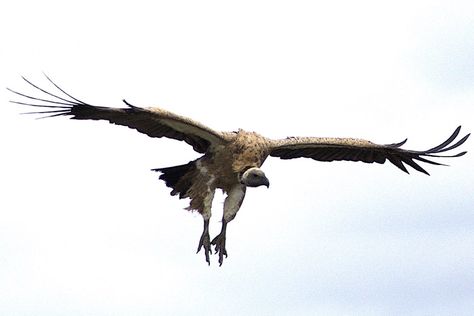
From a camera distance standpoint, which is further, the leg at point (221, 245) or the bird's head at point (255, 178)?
the leg at point (221, 245)

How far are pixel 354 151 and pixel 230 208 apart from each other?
3653mm

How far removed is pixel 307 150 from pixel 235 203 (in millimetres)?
2664

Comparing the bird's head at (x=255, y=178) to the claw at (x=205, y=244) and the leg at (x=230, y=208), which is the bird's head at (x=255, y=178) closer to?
the leg at (x=230, y=208)

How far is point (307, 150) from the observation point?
35312 millimetres

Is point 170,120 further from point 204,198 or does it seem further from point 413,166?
point 413,166

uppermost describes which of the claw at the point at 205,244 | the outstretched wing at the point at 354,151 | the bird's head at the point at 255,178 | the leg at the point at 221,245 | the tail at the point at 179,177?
the outstretched wing at the point at 354,151

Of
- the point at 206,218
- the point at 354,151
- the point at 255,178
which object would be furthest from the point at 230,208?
the point at 354,151

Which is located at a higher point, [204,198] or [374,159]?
[374,159]

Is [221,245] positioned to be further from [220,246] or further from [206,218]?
[206,218]

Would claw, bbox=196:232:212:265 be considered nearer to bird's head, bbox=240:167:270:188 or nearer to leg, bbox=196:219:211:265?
leg, bbox=196:219:211:265

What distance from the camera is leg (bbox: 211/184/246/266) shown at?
33.1m

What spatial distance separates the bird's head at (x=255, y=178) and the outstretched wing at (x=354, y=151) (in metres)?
1.50

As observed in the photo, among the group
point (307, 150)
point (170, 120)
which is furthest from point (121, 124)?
point (307, 150)

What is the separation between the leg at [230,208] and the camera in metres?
33.1
